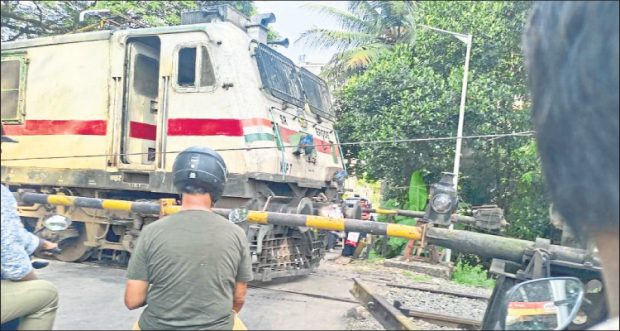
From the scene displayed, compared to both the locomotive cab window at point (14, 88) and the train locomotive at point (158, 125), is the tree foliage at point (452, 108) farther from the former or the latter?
the locomotive cab window at point (14, 88)

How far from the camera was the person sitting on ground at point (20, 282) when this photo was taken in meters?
2.13

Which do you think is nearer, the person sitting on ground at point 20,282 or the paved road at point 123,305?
the person sitting on ground at point 20,282

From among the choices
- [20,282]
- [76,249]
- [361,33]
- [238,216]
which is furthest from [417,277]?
[361,33]

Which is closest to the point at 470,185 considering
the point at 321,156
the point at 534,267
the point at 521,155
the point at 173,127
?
the point at 521,155

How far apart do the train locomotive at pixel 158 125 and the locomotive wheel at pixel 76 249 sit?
1 centimetres

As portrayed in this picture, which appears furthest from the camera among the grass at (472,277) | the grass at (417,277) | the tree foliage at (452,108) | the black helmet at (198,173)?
the tree foliage at (452,108)

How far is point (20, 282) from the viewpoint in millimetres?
2240

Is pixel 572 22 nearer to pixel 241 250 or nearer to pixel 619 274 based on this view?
pixel 619 274

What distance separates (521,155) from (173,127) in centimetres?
629

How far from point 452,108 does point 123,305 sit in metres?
7.04

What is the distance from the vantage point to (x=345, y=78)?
39.9ft

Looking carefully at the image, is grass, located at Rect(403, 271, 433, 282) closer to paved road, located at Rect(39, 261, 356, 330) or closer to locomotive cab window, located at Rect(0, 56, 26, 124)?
paved road, located at Rect(39, 261, 356, 330)

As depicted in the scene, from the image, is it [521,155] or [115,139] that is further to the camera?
[521,155]

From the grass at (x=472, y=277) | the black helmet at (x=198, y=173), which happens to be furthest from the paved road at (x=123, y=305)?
the grass at (x=472, y=277)
